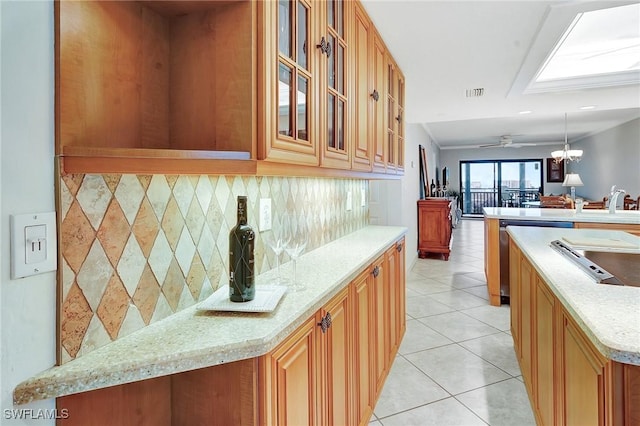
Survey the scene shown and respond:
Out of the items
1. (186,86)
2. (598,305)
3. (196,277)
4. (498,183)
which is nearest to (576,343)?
(598,305)

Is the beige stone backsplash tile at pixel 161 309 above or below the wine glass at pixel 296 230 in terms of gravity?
below

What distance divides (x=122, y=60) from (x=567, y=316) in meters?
1.54

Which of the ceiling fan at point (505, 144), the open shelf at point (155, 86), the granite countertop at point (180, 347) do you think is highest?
the ceiling fan at point (505, 144)

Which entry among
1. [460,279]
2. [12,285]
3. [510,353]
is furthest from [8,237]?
[460,279]

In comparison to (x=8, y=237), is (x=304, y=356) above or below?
below

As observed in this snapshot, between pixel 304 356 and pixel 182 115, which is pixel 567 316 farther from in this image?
pixel 182 115

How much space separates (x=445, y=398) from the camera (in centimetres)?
215

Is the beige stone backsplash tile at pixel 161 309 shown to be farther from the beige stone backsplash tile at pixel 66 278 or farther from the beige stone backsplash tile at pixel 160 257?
the beige stone backsplash tile at pixel 66 278

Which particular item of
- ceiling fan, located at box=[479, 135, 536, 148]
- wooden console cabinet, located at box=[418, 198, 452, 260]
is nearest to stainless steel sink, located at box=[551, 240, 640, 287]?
wooden console cabinet, located at box=[418, 198, 452, 260]

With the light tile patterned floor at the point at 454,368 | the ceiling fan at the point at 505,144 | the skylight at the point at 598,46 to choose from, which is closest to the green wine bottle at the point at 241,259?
the light tile patterned floor at the point at 454,368

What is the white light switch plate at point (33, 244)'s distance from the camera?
692mm

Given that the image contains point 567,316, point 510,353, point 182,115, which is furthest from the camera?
point 510,353

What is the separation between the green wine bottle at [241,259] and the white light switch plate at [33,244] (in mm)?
422

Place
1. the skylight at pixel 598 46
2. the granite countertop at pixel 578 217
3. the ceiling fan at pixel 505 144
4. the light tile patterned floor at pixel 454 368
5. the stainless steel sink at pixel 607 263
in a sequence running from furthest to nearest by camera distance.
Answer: the ceiling fan at pixel 505 144, the granite countertop at pixel 578 217, the skylight at pixel 598 46, the light tile patterned floor at pixel 454 368, the stainless steel sink at pixel 607 263
